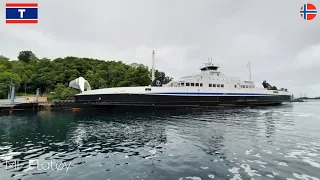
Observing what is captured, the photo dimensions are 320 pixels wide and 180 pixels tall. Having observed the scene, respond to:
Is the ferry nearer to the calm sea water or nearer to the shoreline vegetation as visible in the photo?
the shoreline vegetation

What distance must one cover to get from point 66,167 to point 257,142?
10714mm

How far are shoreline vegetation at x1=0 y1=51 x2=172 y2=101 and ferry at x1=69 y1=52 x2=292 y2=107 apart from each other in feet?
52.8

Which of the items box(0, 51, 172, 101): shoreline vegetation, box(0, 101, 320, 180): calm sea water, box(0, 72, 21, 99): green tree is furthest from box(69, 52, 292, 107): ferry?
box(0, 72, 21, 99): green tree

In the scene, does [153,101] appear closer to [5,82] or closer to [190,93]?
[190,93]

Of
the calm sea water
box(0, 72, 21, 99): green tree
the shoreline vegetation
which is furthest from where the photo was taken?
the shoreline vegetation

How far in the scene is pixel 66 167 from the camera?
A: 780 cm

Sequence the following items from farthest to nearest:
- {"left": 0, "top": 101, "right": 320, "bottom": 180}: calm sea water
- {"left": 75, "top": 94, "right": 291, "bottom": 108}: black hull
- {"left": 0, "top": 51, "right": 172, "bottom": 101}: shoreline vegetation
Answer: {"left": 0, "top": 51, "right": 172, "bottom": 101}: shoreline vegetation, {"left": 75, "top": 94, "right": 291, "bottom": 108}: black hull, {"left": 0, "top": 101, "right": 320, "bottom": 180}: calm sea water

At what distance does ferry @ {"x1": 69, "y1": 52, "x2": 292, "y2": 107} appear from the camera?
34.8 m

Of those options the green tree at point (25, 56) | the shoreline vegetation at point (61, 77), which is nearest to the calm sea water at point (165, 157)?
the shoreline vegetation at point (61, 77)

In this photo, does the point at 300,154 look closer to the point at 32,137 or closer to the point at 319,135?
the point at 319,135

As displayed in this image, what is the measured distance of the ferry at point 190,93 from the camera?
1368 inches

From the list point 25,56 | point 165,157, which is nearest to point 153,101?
point 165,157

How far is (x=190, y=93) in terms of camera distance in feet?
126

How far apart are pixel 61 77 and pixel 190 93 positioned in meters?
57.6
